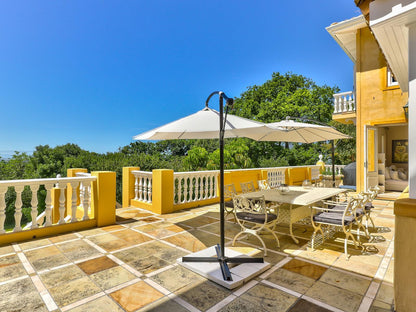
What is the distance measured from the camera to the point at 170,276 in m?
2.74

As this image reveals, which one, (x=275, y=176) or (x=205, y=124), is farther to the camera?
(x=275, y=176)

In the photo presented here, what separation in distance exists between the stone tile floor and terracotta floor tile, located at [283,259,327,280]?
0.04ft

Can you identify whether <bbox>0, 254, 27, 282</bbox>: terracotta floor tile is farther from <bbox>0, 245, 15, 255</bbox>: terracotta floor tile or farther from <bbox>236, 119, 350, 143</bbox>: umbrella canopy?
<bbox>236, 119, 350, 143</bbox>: umbrella canopy

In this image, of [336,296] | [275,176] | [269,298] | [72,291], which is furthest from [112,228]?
[275,176]

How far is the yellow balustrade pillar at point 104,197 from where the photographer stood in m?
4.75

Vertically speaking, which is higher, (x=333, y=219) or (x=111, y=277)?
(x=333, y=219)

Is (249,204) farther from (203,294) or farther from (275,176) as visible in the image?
(275,176)

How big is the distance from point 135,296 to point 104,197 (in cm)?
292

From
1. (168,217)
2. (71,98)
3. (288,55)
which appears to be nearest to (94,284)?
(168,217)

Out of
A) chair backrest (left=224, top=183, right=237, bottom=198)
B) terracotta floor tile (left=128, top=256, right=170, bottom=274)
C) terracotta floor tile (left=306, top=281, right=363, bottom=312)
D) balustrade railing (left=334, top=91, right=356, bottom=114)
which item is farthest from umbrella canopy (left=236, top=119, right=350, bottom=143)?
balustrade railing (left=334, top=91, right=356, bottom=114)

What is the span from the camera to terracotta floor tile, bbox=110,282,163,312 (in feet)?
7.18

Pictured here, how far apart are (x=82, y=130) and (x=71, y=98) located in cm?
1210

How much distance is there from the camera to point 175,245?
376 cm

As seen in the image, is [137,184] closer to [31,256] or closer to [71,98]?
[31,256]
